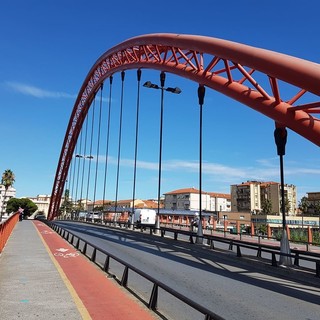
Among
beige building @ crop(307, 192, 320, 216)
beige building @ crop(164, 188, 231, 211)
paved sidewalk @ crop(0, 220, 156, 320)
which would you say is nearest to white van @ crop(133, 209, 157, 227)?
paved sidewalk @ crop(0, 220, 156, 320)

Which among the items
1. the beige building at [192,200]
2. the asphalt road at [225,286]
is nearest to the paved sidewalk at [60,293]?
the asphalt road at [225,286]

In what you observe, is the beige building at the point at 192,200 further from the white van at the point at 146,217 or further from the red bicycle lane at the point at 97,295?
the red bicycle lane at the point at 97,295

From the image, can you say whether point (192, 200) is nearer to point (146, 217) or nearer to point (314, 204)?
point (314, 204)

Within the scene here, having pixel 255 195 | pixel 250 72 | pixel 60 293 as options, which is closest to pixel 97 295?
pixel 60 293

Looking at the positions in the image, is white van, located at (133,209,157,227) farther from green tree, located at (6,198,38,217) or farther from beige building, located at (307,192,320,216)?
green tree, located at (6,198,38,217)

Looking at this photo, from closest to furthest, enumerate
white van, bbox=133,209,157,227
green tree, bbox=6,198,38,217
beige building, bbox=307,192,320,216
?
white van, bbox=133,209,157,227
beige building, bbox=307,192,320,216
green tree, bbox=6,198,38,217

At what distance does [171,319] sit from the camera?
6.99 m

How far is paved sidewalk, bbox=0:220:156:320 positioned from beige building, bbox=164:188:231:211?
121042mm

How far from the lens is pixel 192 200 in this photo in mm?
136250

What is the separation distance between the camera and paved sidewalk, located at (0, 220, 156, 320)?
23.2 ft

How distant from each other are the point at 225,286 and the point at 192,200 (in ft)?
418

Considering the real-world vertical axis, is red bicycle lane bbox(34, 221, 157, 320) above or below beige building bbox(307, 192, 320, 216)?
below

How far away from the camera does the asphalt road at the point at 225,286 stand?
763 centimetres

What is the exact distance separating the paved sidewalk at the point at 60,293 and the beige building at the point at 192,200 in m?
121
